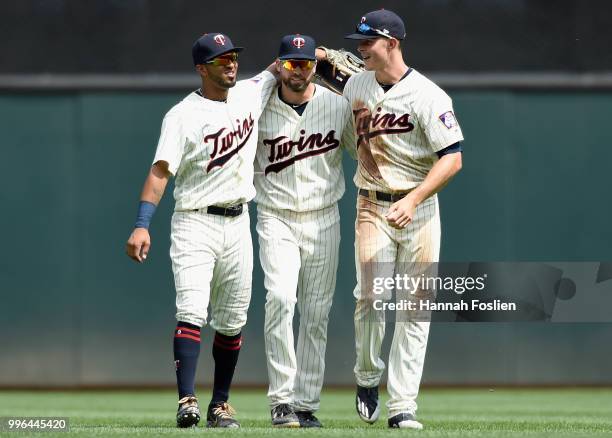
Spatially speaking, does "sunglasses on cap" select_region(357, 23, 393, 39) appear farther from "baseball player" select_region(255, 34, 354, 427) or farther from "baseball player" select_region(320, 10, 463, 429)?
"baseball player" select_region(255, 34, 354, 427)

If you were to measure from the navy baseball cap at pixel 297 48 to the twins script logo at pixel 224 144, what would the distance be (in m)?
0.41

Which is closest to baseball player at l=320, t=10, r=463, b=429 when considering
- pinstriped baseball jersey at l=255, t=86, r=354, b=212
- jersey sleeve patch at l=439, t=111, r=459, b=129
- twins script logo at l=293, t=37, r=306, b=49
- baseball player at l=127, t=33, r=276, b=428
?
jersey sleeve patch at l=439, t=111, r=459, b=129

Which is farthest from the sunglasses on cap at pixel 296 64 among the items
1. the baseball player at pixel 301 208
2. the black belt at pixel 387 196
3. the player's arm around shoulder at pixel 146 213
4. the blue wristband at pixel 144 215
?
the blue wristband at pixel 144 215

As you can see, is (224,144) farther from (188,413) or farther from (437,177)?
(188,413)

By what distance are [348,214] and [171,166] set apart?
→ 4.06 meters

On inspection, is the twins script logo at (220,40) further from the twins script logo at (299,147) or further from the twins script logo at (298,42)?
the twins script logo at (299,147)

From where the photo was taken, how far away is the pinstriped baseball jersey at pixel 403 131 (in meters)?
5.83

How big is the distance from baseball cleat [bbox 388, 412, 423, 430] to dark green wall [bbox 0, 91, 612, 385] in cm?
385

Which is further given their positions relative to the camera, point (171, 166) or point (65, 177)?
point (65, 177)

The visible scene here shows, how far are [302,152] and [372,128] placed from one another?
38 centimetres

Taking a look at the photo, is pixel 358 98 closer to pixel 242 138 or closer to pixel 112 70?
pixel 242 138

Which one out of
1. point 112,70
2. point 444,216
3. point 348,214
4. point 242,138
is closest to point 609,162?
point 444,216

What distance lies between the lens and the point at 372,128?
5.96 m

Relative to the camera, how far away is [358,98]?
19.9 feet
